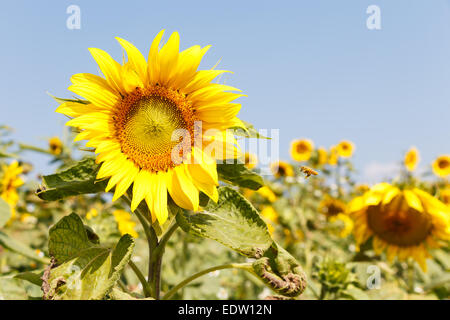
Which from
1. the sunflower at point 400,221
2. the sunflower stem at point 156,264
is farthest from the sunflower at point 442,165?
the sunflower stem at point 156,264

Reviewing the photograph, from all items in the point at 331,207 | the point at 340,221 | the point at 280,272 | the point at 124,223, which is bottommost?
the point at 340,221

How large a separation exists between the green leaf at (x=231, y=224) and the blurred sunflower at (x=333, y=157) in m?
5.12

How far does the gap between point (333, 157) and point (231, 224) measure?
528 cm

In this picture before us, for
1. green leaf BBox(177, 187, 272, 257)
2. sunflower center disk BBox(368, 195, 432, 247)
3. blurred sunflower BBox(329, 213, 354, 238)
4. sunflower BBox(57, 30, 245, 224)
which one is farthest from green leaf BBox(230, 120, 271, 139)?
blurred sunflower BBox(329, 213, 354, 238)

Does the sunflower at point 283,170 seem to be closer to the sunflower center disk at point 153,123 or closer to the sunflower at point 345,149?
the sunflower at point 345,149

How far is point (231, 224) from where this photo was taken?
3.90 feet

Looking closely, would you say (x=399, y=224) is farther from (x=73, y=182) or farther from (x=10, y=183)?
(x=10, y=183)

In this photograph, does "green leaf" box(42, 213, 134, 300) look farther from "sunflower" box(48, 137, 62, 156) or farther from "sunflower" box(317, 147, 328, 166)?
"sunflower" box(317, 147, 328, 166)

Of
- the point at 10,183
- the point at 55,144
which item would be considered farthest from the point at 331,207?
the point at 10,183

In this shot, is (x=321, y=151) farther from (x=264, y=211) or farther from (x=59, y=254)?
(x=59, y=254)

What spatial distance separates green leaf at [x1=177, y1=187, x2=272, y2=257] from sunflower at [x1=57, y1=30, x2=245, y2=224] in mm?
67

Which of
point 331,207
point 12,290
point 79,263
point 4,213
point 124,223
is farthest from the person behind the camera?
point 331,207

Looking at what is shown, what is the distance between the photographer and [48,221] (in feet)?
12.4

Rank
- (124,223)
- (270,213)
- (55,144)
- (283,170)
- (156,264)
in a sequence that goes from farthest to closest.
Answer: (283,170), (270,213), (55,144), (124,223), (156,264)
